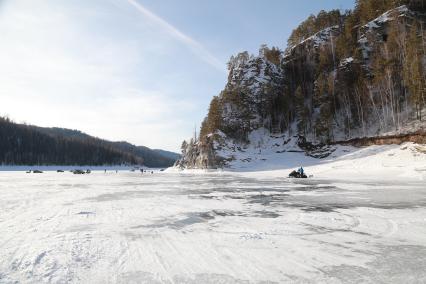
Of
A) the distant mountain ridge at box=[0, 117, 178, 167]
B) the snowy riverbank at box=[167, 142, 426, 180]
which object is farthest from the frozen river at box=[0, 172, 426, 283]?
the distant mountain ridge at box=[0, 117, 178, 167]

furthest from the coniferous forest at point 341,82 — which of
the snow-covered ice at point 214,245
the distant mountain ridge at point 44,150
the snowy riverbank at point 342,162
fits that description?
the distant mountain ridge at point 44,150

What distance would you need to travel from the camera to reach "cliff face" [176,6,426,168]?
5734 centimetres

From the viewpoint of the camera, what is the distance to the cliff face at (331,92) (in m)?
57.3

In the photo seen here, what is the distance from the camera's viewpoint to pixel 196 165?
75875 mm

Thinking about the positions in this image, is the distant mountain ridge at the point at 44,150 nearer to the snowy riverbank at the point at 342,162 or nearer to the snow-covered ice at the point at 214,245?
the snowy riverbank at the point at 342,162

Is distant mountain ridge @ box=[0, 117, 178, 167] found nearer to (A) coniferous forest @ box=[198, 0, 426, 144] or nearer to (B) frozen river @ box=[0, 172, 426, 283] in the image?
(A) coniferous forest @ box=[198, 0, 426, 144]

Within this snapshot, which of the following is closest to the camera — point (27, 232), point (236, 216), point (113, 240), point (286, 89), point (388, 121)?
point (113, 240)

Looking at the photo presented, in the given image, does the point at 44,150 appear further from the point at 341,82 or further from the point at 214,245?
the point at 214,245

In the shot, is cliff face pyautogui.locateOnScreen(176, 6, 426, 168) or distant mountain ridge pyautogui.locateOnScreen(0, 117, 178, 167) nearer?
cliff face pyautogui.locateOnScreen(176, 6, 426, 168)

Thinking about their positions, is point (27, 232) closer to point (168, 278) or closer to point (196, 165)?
point (168, 278)

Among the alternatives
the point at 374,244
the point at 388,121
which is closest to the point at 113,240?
the point at 374,244

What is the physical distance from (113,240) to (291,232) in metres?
4.99

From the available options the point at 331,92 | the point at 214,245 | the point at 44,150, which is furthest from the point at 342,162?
the point at 44,150

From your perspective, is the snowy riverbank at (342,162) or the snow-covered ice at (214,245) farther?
the snowy riverbank at (342,162)
